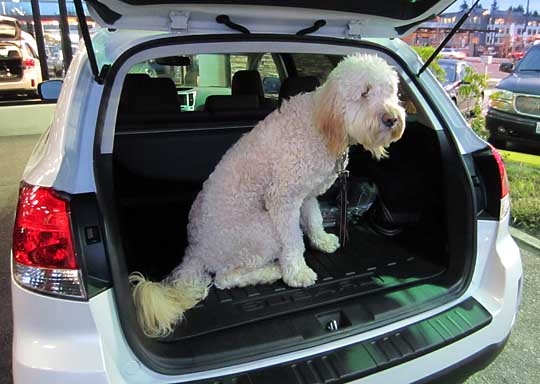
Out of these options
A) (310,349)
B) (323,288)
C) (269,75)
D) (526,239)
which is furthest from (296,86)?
(526,239)

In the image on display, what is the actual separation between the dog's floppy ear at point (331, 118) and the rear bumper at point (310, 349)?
75 centimetres

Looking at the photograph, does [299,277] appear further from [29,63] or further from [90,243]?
[29,63]

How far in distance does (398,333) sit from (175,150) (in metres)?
1.74

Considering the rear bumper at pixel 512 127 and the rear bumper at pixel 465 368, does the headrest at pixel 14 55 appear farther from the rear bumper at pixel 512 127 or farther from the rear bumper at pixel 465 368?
the rear bumper at pixel 465 368

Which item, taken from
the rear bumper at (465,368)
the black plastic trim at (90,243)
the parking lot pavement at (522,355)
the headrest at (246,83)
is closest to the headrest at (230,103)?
the headrest at (246,83)

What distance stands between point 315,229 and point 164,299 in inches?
44.6

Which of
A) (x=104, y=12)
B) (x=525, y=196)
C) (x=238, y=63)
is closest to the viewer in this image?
(x=104, y=12)

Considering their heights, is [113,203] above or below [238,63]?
below

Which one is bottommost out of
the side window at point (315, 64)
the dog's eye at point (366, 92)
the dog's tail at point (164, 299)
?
the dog's tail at point (164, 299)

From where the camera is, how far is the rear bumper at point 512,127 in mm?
7516

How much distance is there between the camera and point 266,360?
65.2 inches

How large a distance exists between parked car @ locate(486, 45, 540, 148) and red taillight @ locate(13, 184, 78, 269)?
7.82m

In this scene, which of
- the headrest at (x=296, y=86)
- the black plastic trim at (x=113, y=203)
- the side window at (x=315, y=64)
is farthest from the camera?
the side window at (x=315, y=64)

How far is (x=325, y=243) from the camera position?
9.00 feet
